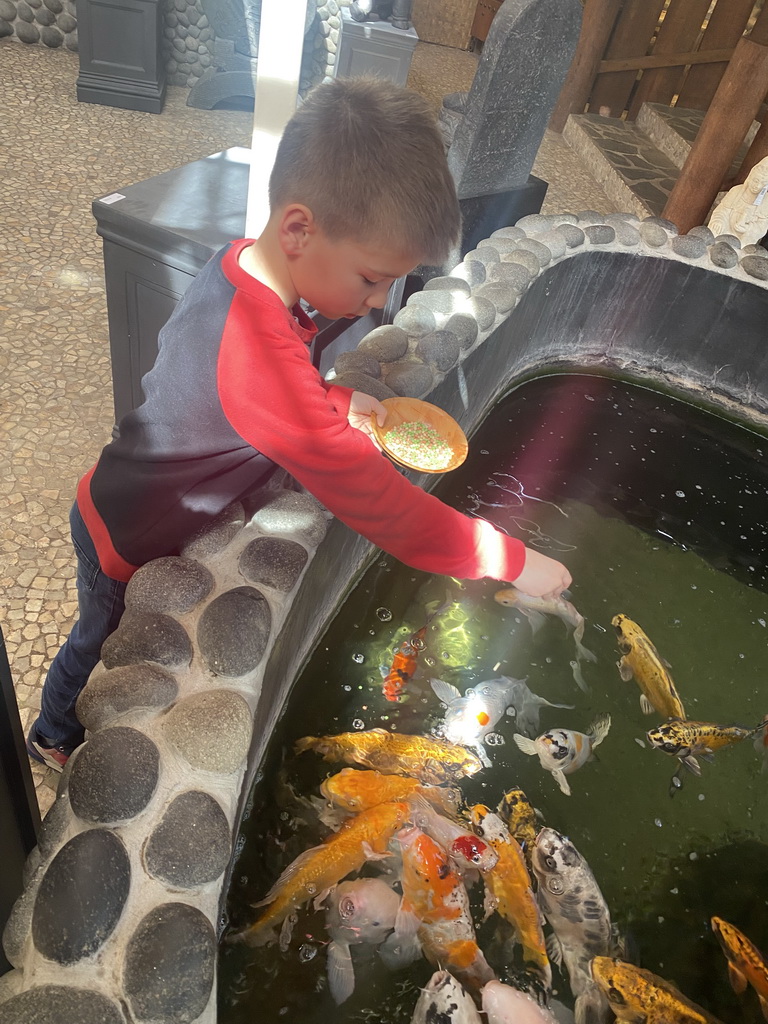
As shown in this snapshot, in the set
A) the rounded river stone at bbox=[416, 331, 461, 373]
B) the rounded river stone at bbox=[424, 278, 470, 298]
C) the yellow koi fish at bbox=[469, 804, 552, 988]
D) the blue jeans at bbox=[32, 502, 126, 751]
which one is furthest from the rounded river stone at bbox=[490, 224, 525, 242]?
the yellow koi fish at bbox=[469, 804, 552, 988]

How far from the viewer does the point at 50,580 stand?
91.4 inches

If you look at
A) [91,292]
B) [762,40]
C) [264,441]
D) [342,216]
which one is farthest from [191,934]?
[762,40]

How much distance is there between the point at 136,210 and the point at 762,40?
440 centimetres

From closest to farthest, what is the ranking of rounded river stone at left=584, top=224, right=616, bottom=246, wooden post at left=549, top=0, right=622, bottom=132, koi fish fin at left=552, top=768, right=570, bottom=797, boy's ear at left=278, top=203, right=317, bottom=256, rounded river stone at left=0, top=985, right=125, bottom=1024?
1. rounded river stone at left=0, top=985, right=125, bottom=1024
2. boy's ear at left=278, top=203, right=317, bottom=256
3. koi fish fin at left=552, top=768, right=570, bottom=797
4. rounded river stone at left=584, top=224, right=616, bottom=246
5. wooden post at left=549, top=0, right=622, bottom=132

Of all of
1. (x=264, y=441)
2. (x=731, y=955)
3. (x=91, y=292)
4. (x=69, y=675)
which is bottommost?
(x=91, y=292)

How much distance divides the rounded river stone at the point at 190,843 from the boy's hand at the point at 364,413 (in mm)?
899

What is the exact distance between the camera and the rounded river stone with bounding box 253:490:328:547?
1.62 m

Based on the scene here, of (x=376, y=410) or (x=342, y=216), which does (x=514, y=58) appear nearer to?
(x=376, y=410)

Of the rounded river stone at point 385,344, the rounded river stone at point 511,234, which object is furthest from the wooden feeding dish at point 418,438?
the rounded river stone at point 511,234

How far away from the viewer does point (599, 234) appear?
11.6 ft

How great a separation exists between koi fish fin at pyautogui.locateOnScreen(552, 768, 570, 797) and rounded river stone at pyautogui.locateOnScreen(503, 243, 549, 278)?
1968mm

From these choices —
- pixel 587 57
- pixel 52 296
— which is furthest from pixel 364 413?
pixel 587 57

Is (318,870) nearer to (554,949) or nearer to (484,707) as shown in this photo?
(554,949)

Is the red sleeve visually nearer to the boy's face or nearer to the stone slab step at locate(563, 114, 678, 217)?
the boy's face
